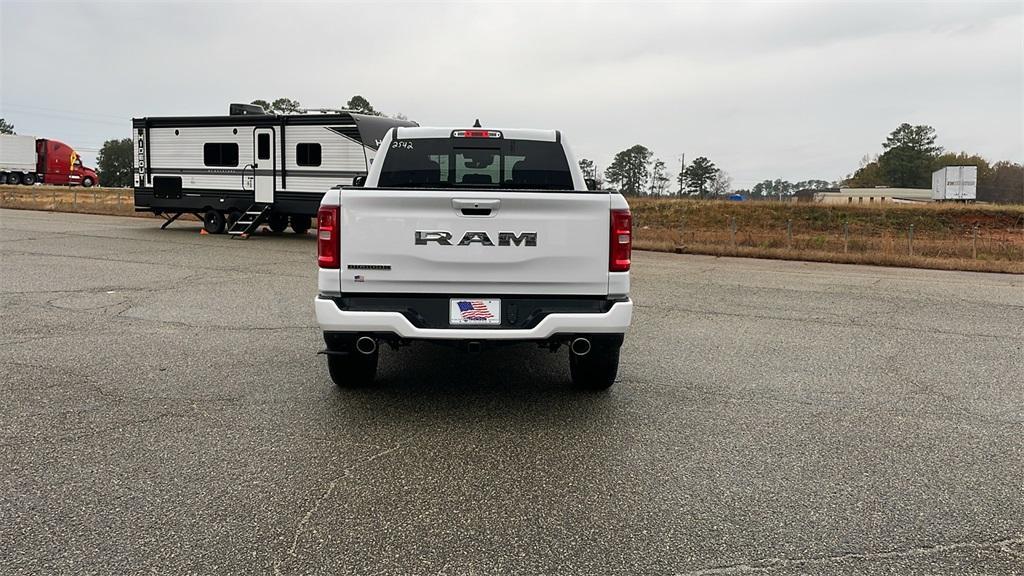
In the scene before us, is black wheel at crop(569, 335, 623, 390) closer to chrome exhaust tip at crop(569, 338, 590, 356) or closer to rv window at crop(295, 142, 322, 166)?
chrome exhaust tip at crop(569, 338, 590, 356)

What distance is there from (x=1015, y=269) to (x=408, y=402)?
1753 centimetres

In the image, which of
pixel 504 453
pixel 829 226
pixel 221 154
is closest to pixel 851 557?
pixel 504 453

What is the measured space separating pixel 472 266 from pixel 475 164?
209cm

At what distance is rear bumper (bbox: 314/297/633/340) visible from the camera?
476 cm

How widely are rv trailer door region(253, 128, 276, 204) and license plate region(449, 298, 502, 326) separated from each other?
15.1 m

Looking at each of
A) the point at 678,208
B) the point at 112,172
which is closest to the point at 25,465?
the point at 678,208

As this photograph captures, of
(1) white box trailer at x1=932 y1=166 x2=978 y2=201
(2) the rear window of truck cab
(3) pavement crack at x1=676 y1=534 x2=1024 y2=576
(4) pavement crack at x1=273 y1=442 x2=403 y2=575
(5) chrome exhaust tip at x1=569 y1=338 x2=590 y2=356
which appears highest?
(1) white box trailer at x1=932 y1=166 x2=978 y2=201

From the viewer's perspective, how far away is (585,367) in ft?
18.1

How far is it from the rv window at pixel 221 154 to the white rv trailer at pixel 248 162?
0.03 m

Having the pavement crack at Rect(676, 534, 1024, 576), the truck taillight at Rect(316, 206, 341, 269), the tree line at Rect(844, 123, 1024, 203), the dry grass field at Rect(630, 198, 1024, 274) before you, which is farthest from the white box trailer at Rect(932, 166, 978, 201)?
the truck taillight at Rect(316, 206, 341, 269)

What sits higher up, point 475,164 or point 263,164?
point 263,164

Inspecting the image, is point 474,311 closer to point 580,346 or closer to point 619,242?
point 580,346

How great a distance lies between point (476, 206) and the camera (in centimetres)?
473

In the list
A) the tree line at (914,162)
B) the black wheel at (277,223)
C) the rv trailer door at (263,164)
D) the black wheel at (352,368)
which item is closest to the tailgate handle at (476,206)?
the black wheel at (352,368)
